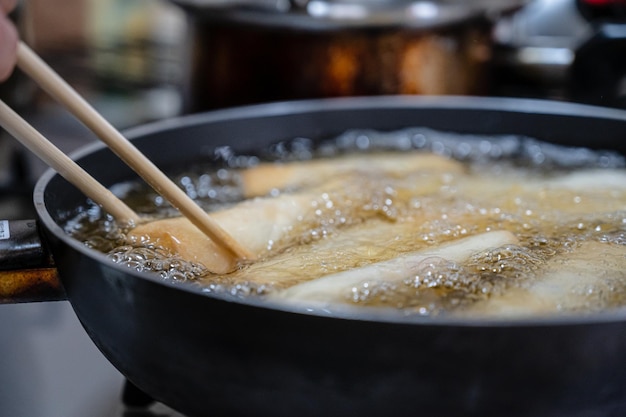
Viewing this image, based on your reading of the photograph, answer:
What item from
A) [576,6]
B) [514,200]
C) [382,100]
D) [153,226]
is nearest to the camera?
[153,226]

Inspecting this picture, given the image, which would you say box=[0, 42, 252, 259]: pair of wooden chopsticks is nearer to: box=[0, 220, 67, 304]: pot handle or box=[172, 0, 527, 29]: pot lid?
box=[0, 220, 67, 304]: pot handle

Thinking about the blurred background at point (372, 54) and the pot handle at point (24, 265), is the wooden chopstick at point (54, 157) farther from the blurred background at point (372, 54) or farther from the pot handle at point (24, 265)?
the blurred background at point (372, 54)

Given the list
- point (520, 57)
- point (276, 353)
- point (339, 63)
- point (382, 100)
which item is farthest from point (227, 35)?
point (276, 353)

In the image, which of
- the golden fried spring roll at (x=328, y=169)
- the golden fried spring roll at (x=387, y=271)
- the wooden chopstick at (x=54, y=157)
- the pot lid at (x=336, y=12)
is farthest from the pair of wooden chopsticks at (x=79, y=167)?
the pot lid at (x=336, y=12)

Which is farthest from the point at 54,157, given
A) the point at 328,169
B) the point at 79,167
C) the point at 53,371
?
the point at 328,169

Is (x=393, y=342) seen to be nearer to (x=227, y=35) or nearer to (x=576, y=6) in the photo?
(x=227, y=35)

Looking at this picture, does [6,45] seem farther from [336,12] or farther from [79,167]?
[336,12]
